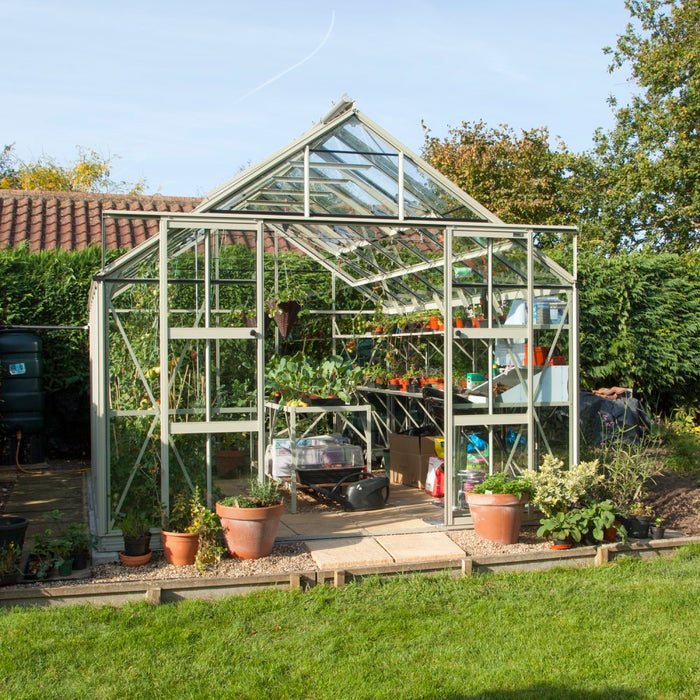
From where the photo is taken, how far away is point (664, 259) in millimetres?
11297

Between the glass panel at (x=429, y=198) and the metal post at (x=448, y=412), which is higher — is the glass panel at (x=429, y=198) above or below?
above

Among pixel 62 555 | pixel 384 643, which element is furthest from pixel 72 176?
pixel 384 643

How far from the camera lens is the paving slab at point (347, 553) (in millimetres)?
5539

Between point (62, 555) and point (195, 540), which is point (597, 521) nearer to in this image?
point (195, 540)

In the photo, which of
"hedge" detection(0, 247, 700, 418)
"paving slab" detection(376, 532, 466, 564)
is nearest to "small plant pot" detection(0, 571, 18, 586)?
"paving slab" detection(376, 532, 466, 564)

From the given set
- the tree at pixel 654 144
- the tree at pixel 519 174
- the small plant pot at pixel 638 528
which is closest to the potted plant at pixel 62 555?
the small plant pot at pixel 638 528

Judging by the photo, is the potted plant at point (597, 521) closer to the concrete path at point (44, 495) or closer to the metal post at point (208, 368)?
the metal post at point (208, 368)

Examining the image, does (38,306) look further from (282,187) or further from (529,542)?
(529,542)

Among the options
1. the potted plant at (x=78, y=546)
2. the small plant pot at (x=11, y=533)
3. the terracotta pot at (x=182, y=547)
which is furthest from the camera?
the terracotta pot at (x=182, y=547)

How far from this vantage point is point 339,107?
6.36 metres

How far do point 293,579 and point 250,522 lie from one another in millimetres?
583

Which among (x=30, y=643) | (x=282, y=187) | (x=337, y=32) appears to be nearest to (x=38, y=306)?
(x=282, y=187)

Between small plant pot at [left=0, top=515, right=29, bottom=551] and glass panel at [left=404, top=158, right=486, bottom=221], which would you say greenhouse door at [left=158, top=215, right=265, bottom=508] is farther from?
glass panel at [left=404, top=158, right=486, bottom=221]

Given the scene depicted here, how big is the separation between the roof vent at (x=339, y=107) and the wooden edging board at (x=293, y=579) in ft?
11.3
